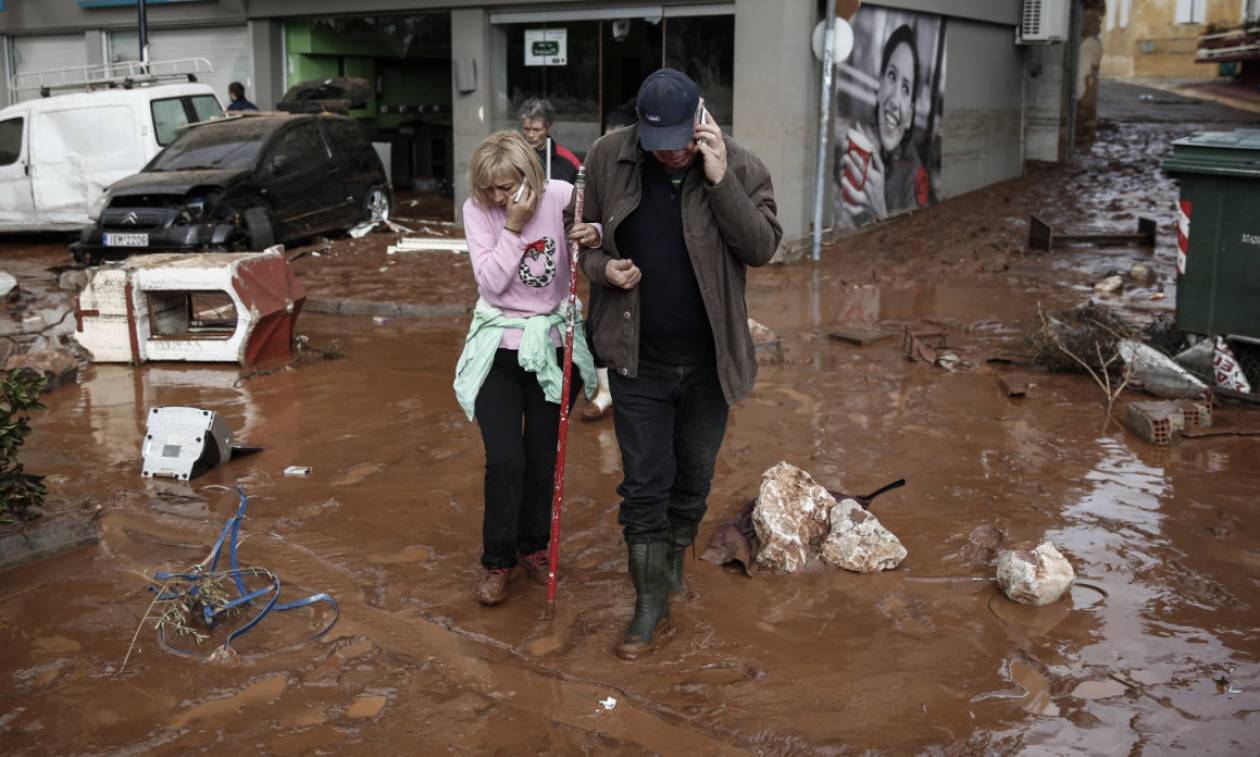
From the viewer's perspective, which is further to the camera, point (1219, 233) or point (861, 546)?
point (1219, 233)

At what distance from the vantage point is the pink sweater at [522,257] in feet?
15.5

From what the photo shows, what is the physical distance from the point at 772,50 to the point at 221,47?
1087 cm

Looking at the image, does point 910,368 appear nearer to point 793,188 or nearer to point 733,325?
Result: point 733,325

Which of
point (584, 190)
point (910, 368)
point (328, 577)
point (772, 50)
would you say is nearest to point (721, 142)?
point (584, 190)

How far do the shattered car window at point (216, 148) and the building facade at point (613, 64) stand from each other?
3.43m

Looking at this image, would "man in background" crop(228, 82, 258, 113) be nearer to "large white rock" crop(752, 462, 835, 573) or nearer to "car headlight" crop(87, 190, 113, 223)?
"car headlight" crop(87, 190, 113, 223)

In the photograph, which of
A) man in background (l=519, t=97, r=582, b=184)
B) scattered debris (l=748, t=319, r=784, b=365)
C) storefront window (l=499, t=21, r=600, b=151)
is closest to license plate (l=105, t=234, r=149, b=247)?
storefront window (l=499, t=21, r=600, b=151)

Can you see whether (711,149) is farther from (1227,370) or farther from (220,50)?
(220,50)

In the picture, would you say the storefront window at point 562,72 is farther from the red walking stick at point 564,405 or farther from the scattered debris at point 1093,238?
the red walking stick at point 564,405

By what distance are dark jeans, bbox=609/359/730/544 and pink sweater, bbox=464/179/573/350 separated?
1.67 ft

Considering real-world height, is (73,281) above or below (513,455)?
below

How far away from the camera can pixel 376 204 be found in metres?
16.7

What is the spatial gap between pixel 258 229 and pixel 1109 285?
9.06 metres

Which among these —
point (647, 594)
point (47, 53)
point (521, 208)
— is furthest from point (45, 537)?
point (47, 53)
